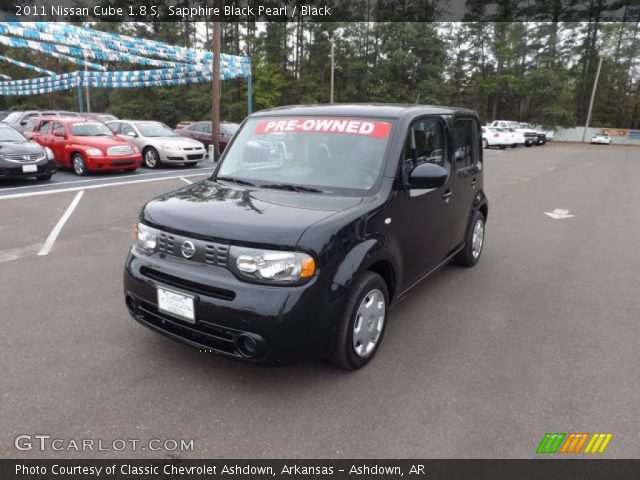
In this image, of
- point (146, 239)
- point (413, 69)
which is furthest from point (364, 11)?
point (146, 239)

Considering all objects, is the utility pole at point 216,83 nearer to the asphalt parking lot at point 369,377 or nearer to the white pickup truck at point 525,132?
the asphalt parking lot at point 369,377

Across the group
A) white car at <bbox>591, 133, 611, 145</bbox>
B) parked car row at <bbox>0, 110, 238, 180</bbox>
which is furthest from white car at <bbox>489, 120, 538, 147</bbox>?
parked car row at <bbox>0, 110, 238, 180</bbox>

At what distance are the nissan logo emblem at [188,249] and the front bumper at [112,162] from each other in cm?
1100

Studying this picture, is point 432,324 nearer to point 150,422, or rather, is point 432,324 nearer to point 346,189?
point 346,189

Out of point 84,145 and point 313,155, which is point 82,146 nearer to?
point 84,145

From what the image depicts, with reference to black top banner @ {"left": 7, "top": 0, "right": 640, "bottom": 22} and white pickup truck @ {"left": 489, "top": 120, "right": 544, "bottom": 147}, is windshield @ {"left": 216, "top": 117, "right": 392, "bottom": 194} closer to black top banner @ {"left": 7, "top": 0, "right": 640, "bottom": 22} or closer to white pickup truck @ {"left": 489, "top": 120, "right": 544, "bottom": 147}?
white pickup truck @ {"left": 489, "top": 120, "right": 544, "bottom": 147}

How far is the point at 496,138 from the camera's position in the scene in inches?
1186

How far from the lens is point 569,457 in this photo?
2.47 meters

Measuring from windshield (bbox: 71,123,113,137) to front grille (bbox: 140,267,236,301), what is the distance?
12.0 m

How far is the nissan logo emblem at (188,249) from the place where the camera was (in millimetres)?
2838
